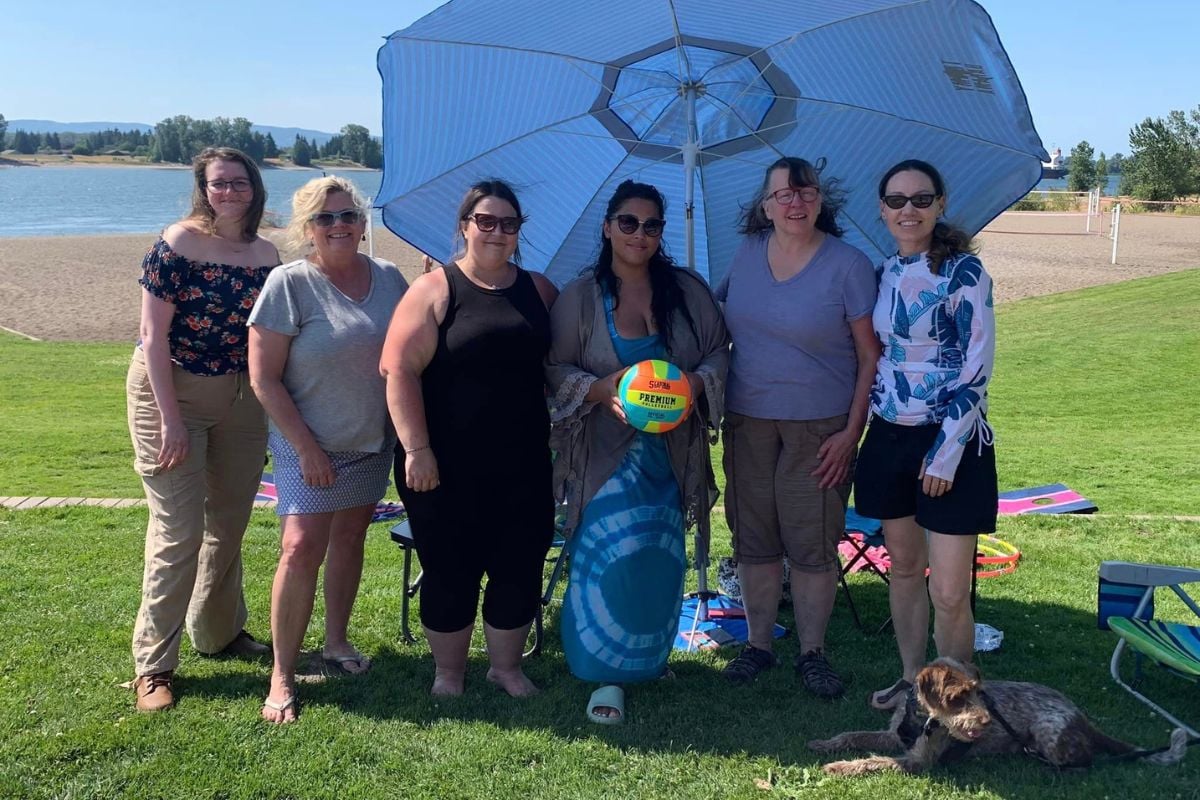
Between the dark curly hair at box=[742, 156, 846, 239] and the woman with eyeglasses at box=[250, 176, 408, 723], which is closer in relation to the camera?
the woman with eyeglasses at box=[250, 176, 408, 723]

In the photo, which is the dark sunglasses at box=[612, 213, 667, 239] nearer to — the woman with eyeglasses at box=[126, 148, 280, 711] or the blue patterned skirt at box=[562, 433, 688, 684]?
the blue patterned skirt at box=[562, 433, 688, 684]

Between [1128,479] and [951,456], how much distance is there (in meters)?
5.69

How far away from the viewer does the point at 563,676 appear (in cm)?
411

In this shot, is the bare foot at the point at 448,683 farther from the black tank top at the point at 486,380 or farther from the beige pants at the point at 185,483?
the beige pants at the point at 185,483

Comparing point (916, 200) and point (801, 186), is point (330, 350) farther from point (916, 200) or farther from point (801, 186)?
point (916, 200)

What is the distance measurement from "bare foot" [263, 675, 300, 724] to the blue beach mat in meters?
1.58

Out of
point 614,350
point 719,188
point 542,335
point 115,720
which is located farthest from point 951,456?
point 115,720

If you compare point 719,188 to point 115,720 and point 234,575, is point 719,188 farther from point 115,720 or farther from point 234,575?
point 115,720

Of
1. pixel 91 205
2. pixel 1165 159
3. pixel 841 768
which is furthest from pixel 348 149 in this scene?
pixel 841 768

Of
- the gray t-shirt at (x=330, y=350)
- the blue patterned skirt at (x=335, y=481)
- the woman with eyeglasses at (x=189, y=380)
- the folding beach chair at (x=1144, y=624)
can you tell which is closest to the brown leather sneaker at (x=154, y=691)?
the woman with eyeglasses at (x=189, y=380)

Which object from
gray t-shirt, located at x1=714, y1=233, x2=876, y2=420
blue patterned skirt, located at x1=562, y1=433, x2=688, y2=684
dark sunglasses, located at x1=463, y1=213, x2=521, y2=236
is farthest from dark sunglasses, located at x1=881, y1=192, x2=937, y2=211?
dark sunglasses, located at x1=463, y1=213, x2=521, y2=236

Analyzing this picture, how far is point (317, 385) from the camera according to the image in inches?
141

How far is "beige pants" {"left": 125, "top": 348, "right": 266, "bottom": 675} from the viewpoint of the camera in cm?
377

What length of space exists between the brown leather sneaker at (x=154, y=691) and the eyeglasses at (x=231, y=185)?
5.96ft
